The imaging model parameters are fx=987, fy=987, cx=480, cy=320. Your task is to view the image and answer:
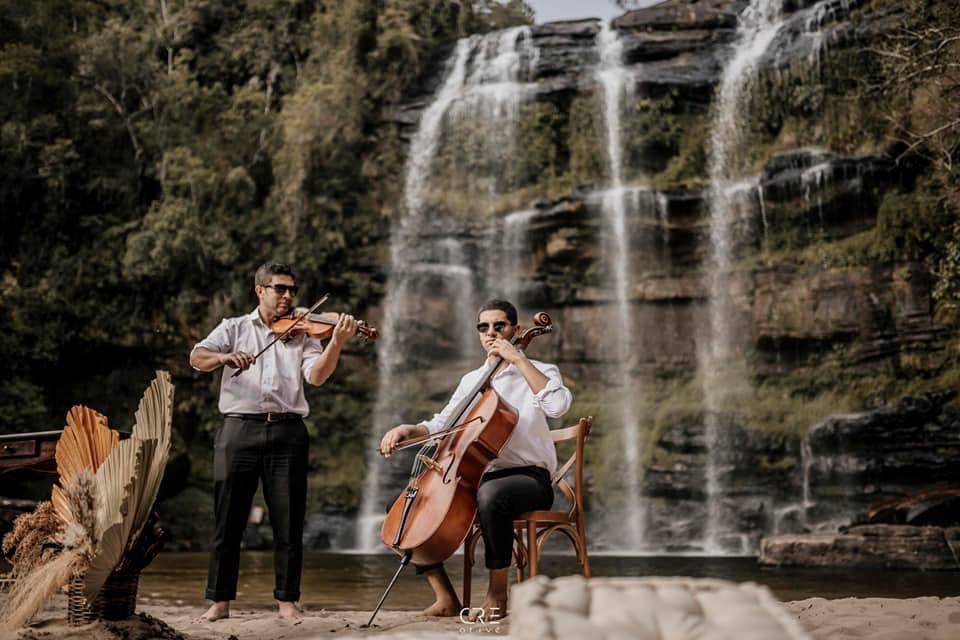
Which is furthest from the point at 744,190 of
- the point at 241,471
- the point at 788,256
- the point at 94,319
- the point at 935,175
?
the point at 241,471

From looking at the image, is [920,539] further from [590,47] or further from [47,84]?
[47,84]

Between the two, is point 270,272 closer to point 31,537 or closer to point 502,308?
point 502,308

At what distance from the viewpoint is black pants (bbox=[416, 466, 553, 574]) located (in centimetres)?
412

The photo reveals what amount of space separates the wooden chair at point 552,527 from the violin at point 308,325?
1045 millimetres

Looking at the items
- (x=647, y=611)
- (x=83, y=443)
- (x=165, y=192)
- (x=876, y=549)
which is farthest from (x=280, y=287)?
(x=165, y=192)

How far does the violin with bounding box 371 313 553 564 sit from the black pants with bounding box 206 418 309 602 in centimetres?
57

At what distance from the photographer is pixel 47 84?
51.6ft

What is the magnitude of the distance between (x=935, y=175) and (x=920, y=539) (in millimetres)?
5892

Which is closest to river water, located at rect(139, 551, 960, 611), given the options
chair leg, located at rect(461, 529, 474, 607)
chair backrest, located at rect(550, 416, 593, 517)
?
chair leg, located at rect(461, 529, 474, 607)

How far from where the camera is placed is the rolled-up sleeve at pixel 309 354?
15.3 feet

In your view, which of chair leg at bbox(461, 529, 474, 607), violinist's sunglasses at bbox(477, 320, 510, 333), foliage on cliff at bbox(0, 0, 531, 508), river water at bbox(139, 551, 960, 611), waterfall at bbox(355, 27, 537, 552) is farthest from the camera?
waterfall at bbox(355, 27, 537, 552)

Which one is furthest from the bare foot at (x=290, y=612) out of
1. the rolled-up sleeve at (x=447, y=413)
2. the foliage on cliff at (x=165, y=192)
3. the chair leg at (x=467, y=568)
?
the foliage on cliff at (x=165, y=192)

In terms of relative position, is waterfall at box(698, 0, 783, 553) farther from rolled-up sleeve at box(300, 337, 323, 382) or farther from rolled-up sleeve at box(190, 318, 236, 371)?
rolled-up sleeve at box(190, 318, 236, 371)

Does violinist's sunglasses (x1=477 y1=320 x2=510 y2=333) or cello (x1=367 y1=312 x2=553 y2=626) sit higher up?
violinist's sunglasses (x1=477 y1=320 x2=510 y2=333)
